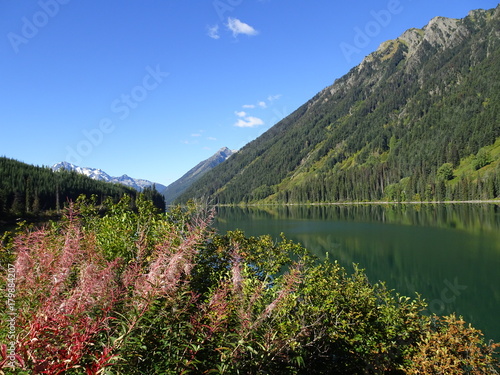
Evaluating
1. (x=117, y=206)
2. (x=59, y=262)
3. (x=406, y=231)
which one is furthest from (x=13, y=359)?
(x=406, y=231)

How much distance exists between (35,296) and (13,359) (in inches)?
67.5

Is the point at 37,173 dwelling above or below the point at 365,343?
above

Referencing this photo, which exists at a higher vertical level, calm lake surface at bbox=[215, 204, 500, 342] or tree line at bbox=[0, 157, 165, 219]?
tree line at bbox=[0, 157, 165, 219]

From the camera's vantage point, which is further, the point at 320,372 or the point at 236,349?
the point at 320,372

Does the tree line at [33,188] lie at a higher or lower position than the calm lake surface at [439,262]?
higher

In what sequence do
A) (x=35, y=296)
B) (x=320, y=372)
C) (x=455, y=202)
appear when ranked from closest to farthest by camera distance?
(x=35, y=296) → (x=320, y=372) → (x=455, y=202)

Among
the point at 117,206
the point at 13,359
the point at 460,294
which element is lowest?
the point at 460,294

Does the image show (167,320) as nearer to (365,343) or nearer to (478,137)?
(365,343)

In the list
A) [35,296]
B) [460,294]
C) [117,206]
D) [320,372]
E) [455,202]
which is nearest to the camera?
[35,296]

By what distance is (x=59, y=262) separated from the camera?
4.82 meters

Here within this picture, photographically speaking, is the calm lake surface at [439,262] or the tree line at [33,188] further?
the tree line at [33,188]

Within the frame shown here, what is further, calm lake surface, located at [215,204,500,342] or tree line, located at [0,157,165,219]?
tree line, located at [0,157,165,219]

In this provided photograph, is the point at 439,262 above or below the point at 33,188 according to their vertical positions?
below

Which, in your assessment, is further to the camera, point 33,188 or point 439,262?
point 33,188
